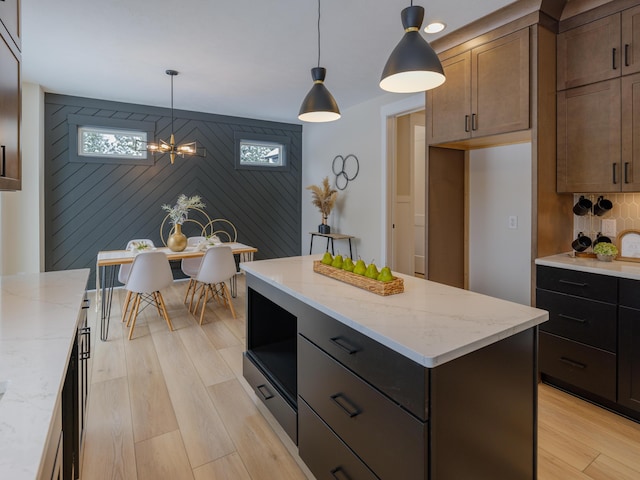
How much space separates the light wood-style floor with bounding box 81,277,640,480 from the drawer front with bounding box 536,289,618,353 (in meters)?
0.43

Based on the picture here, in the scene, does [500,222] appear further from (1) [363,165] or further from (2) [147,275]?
(2) [147,275]

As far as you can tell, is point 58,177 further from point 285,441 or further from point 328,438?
point 328,438

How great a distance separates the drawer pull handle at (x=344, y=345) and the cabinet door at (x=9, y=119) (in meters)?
1.43

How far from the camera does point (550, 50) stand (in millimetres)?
2514

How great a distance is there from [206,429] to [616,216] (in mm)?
3074

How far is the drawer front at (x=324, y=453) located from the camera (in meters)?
1.36

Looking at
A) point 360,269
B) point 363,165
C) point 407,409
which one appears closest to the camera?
point 407,409

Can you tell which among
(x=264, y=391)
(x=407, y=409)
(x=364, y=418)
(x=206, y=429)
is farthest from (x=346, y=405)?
(x=206, y=429)

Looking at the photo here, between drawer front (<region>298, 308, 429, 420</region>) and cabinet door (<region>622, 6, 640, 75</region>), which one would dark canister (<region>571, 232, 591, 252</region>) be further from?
drawer front (<region>298, 308, 429, 420</region>)

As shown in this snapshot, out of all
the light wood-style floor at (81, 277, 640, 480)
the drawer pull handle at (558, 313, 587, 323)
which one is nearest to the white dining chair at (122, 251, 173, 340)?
the light wood-style floor at (81, 277, 640, 480)

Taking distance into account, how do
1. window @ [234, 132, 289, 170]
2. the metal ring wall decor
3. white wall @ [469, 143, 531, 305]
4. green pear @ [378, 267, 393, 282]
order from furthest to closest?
window @ [234, 132, 289, 170] → the metal ring wall decor → white wall @ [469, 143, 531, 305] → green pear @ [378, 267, 393, 282]

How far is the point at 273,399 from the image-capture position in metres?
1.99

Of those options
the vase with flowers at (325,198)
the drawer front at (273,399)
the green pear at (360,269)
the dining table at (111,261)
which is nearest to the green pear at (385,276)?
the green pear at (360,269)

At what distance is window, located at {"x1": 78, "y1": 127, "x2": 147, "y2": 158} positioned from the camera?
196 inches
